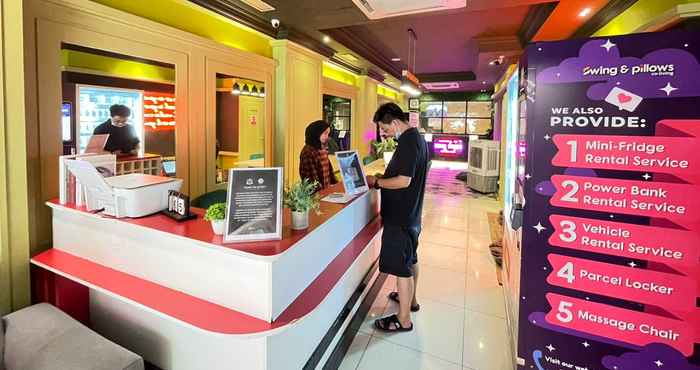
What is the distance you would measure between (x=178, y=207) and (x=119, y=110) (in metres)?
1.47

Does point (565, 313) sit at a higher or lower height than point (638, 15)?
lower

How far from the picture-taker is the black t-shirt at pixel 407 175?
246 cm

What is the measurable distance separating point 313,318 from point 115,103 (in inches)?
90.7

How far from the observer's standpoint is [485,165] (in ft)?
27.1

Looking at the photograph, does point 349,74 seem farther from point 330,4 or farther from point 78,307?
point 78,307

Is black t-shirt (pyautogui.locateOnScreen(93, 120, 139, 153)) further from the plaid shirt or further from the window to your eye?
the window

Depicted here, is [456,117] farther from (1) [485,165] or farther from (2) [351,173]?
(2) [351,173]

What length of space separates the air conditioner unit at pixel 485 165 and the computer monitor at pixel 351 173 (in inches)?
239

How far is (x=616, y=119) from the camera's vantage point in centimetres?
171

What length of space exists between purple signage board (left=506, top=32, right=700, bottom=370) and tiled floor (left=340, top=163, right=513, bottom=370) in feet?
2.07

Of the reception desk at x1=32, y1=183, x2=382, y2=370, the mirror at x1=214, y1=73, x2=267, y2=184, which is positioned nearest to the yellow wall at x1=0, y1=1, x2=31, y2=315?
the reception desk at x1=32, y1=183, x2=382, y2=370

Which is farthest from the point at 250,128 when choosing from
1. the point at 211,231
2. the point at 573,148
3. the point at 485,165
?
the point at 485,165

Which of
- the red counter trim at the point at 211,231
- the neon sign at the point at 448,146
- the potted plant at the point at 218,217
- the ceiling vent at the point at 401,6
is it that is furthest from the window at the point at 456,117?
the potted plant at the point at 218,217

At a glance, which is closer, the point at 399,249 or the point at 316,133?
the point at 399,249
